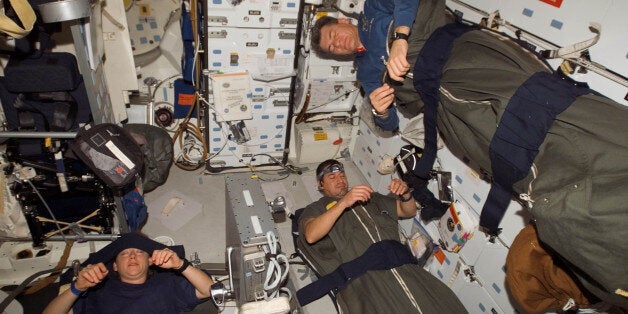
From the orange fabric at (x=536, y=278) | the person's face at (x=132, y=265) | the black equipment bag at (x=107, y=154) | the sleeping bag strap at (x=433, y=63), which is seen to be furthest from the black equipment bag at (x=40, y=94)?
the orange fabric at (x=536, y=278)

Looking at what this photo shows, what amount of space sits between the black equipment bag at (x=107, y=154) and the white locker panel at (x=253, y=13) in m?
1.37

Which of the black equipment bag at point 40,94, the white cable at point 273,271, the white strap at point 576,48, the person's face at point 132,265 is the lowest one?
the person's face at point 132,265

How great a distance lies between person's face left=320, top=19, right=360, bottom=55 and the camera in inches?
107

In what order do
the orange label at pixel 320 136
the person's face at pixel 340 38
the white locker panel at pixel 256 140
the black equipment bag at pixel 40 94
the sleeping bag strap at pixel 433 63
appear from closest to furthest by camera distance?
the sleeping bag strap at pixel 433 63 < the black equipment bag at pixel 40 94 < the person's face at pixel 340 38 < the white locker panel at pixel 256 140 < the orange label at pixel 320 136

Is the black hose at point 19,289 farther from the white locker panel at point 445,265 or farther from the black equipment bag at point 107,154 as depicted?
the white locker panel at point 445,265

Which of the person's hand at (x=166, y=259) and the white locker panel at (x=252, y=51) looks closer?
the person's hand at (x=166, y=259)

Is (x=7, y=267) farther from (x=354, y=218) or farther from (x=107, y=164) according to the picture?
(x=354, y=218)

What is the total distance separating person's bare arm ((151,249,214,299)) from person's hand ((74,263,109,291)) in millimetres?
316

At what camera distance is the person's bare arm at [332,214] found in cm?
276

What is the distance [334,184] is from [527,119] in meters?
1.96

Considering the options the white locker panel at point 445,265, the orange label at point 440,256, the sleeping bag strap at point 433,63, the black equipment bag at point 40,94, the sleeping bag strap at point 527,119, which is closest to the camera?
the sleeping bag strap at point 527,119

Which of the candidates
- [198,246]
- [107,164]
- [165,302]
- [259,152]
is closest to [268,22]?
[259,152]

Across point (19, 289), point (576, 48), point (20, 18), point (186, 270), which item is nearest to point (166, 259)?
point (186, 270)

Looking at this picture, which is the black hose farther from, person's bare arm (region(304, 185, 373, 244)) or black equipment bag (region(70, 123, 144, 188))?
person's bare arm (region(304, 185, 373, 244))
